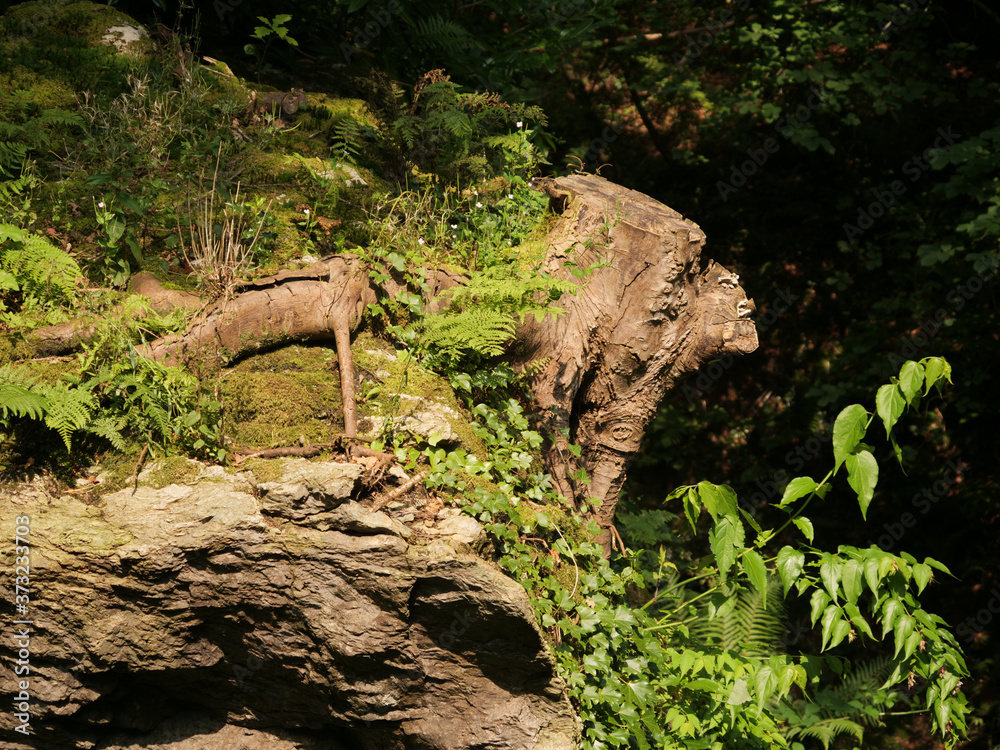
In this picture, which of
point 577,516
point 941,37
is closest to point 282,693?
point 577,516

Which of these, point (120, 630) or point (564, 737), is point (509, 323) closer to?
point (564, 737)

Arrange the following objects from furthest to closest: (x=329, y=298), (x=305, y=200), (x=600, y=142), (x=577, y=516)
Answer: (x=600, y=142), (x=305, y=200), (x=577, y=516), (x=329, y=298)

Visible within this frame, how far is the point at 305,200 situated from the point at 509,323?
176cm

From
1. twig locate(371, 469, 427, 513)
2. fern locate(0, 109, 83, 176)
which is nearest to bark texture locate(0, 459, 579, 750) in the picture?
twig locate(371, 469, 427, 513)

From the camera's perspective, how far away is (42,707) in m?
3.07

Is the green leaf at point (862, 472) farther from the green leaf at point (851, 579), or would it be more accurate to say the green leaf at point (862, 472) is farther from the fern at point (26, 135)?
the fern at point (26, 135)

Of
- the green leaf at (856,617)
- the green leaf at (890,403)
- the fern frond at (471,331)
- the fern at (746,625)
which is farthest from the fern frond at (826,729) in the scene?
the green leaf at (890,403)

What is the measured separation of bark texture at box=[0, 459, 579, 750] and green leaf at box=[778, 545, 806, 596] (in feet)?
3.97

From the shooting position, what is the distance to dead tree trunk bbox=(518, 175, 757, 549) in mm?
4574

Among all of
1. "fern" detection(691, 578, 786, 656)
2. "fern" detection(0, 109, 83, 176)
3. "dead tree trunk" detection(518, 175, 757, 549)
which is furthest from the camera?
"fern" detection(691, 578, 786, 656)

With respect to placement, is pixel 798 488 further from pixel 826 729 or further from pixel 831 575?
pixel 826 729

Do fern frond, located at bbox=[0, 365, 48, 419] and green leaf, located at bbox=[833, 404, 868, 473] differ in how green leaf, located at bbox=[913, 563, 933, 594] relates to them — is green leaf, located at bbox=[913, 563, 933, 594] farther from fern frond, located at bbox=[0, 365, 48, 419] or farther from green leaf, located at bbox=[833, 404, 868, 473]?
fern frond, located at bbox=[0, 365, 48, 419]

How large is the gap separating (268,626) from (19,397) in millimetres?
1442

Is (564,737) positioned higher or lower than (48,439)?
lower
